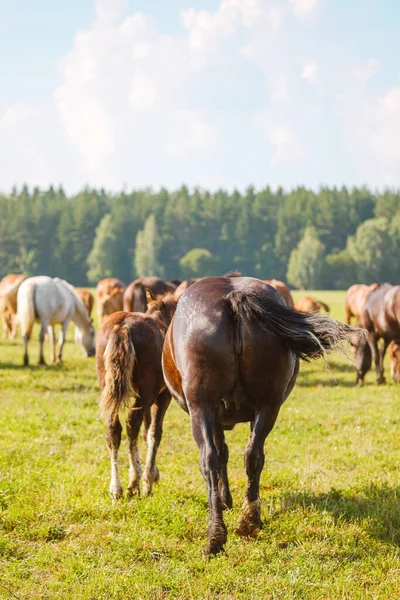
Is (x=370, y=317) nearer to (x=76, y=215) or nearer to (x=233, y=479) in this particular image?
(x=233, y=479)

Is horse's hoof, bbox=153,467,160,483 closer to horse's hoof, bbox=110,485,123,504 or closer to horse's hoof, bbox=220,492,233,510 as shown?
horse's hoof, bbox=110,485,123,504

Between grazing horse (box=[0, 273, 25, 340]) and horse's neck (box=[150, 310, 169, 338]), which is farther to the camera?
grazing horse (box=[0, 273, 25, 340])

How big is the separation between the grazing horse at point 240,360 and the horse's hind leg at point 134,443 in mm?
1261

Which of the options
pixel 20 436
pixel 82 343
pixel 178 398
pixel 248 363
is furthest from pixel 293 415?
pixel 82 343

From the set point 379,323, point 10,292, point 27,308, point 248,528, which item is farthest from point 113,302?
point 248,528

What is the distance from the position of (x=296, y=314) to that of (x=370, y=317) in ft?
30.6

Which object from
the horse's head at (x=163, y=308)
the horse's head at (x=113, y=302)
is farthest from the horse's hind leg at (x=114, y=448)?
the horse's head at (x=113, y=302)

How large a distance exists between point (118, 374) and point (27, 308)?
904 centimetres

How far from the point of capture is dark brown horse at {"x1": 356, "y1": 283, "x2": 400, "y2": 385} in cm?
1236

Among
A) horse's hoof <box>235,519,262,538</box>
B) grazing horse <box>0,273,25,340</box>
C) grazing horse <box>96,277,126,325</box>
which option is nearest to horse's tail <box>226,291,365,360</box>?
horse's hoof <box>235,519,262,538</box>

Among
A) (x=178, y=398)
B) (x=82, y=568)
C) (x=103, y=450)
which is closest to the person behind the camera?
(x=82, y=568)

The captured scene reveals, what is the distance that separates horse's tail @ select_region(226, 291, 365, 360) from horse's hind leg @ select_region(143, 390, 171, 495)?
1.92m

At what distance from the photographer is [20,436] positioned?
7.39 metres

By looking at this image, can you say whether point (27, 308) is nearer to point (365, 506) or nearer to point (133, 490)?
point (133, 490)
